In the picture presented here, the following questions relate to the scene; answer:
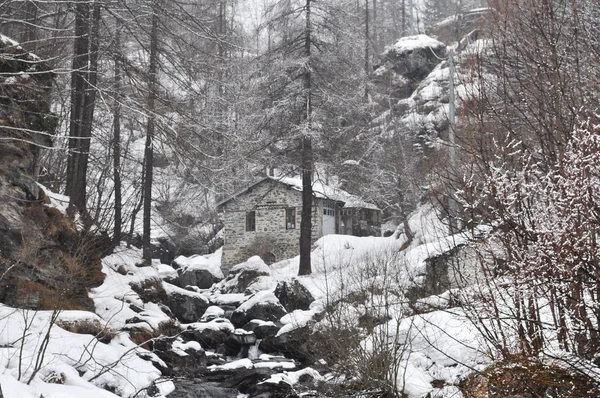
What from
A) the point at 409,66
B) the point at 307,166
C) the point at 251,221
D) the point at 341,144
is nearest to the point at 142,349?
the point at 307,166

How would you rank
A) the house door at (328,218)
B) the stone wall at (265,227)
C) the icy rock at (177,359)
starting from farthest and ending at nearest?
1. the house door at (328,218)
2. the stone wall at (265,227)
3. the icy rock at (177,359)

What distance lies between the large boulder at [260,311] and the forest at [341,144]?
3800mm

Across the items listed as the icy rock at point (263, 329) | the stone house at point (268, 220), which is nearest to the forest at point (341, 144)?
the stone house at point (268, 220)

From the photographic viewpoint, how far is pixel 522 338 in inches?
152

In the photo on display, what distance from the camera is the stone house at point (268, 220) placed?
94.7 feet

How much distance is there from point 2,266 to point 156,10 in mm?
4755

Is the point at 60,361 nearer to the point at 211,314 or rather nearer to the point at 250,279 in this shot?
the point at 211,314

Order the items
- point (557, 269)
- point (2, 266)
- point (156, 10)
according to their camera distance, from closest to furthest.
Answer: point (557, 269) → point (156, 10) → point (2, 266)

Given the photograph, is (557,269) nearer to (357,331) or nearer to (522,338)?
(522,338)

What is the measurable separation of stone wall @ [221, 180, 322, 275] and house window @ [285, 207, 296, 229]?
0.16m

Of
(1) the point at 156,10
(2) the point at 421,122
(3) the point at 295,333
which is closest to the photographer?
(1) the point at 156,10

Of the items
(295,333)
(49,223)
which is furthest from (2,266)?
(295,333)

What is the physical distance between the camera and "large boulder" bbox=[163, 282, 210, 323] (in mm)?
16547

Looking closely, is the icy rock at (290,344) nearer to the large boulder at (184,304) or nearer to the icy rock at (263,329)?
the icy rock at (263,329)
